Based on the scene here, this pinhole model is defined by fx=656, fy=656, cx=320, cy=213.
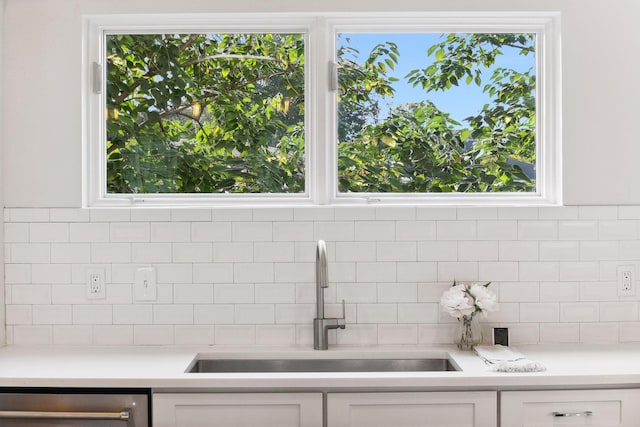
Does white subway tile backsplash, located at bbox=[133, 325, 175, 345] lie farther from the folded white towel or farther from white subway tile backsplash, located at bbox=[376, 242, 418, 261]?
the folded white towel

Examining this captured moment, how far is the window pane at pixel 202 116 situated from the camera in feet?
9.58

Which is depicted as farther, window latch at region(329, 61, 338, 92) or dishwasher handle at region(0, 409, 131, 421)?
window latch at region(329, 61, 338, 92)

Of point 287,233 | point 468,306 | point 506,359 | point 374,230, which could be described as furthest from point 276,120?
point 506,359

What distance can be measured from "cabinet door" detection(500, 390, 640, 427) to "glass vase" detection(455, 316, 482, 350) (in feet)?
1.41

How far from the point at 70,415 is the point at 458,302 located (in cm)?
150

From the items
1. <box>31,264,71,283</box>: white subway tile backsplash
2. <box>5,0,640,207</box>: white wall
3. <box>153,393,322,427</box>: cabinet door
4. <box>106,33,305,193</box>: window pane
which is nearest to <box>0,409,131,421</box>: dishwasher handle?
<box>153,393,322,427</box>: cabinet door

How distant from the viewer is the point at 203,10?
281 cm

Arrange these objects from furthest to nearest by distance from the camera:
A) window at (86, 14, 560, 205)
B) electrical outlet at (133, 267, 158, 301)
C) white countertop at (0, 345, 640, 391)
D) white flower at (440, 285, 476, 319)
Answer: window at (86, 14, 560, 205) → electrical outlet at (133, 267, 158, 301) → white flower at (440, 285, 476, 319) → white countertop at (0, 345, 640, 391)

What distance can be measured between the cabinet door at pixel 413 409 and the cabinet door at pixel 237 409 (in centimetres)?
9

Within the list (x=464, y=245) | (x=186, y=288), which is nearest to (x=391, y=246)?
(x=464, y=245)

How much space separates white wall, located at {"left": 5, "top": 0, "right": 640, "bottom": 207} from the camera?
281cm

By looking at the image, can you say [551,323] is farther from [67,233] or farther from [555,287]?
[67,233]

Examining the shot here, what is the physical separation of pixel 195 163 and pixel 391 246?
942mm

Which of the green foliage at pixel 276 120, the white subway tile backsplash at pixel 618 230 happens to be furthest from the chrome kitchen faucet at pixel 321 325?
the white subway tile backsplash at pixel 618 230
